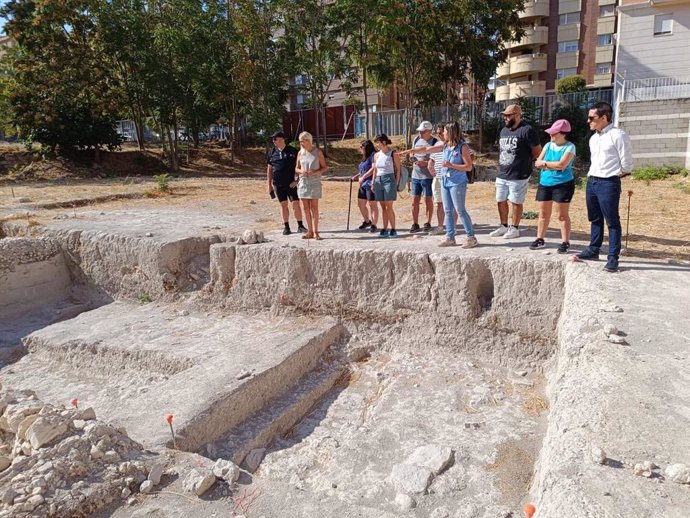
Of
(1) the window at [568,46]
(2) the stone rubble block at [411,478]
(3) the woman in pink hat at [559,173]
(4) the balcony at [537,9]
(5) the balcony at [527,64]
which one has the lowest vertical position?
(2) the stone rubble block at [411,478]

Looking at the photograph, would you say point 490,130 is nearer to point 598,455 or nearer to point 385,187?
point 385,187

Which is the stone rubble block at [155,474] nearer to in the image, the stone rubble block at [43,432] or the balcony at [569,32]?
the stone rubble block at [43,432]

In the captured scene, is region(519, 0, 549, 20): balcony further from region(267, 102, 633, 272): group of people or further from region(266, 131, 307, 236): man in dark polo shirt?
Answer: region(266, 131, 307, 236): man in dark polo shirt

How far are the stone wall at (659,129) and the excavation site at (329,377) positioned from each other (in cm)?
1421

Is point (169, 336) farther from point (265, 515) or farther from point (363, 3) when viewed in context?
point (363, 3)

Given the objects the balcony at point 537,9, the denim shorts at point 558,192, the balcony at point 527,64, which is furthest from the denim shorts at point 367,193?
the balcony at point 537,9

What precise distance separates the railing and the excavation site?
1504 cm

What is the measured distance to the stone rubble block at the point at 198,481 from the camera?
3090 millimetres

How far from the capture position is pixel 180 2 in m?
18.3

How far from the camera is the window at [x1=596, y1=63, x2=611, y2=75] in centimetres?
3234

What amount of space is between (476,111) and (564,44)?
45.9 feet

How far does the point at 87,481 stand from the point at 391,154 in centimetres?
486

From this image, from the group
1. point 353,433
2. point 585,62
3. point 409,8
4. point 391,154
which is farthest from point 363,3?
point 585,62

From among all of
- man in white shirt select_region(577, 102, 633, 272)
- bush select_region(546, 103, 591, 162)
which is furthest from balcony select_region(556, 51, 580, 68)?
man in white shirt select_region(577, 102, 633, 272)
